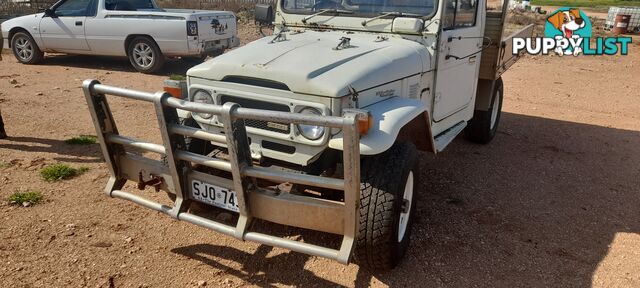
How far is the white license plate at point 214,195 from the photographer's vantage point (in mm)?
2914

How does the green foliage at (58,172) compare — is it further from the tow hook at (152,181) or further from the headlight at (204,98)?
the headlight at (204,98)

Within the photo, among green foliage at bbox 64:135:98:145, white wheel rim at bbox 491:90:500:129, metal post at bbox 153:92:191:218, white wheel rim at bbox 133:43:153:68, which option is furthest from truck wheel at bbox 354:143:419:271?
white wheel rim at bbox 133:43:153:68

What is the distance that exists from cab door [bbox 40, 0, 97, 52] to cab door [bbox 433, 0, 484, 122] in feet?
27.3

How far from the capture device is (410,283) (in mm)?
3137


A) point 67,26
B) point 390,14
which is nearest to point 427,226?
point 390,14

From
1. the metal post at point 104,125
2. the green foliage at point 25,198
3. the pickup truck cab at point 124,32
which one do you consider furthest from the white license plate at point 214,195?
the pickup truck cab at point 124,32

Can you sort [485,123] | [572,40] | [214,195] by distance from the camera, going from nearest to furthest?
1. [214,195]
2. [485,123]
3. [572,40]

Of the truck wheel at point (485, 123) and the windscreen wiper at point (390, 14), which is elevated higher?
the windscreen wiper at point (390, 14)

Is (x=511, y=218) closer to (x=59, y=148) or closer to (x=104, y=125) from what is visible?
(x=104, y=125)

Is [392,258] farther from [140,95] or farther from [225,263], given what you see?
[140,95]

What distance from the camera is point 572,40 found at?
17.1 metres

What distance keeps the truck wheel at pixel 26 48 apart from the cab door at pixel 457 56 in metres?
9.95

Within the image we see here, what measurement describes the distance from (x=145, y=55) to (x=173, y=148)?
7727 millimetres

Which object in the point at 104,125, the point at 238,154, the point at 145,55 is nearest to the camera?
the point at 238,154
